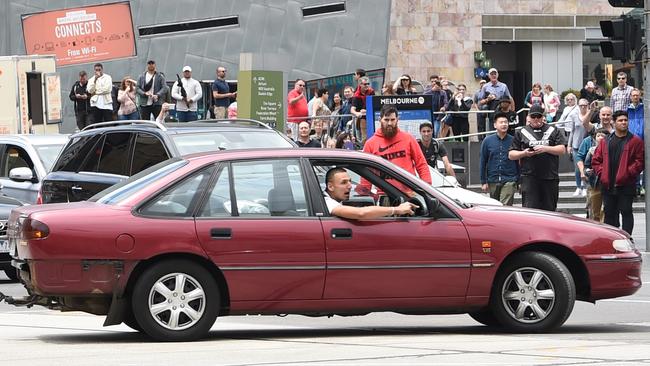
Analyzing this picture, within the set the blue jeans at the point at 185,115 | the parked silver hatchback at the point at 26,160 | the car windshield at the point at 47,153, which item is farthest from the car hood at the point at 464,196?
the blue jeans at the point at 185,115

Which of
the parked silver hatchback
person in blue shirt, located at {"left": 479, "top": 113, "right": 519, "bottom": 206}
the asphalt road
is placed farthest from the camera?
the parked silver hatchback

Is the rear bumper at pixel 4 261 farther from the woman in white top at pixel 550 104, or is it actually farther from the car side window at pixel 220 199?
the woman in white top at pixel 550 104

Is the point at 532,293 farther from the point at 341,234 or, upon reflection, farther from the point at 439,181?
the point at 439,181

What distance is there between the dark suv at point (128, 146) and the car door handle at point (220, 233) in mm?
3916

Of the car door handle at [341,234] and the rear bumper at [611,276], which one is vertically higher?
the car door handle at [341,234]

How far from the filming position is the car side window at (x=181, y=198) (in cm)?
1104

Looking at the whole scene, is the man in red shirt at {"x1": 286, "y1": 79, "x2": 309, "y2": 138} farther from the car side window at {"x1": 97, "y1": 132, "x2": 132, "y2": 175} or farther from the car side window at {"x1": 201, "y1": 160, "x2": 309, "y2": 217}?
the car side window at {"x1": 201, "y1": 160, "x2": 309, "y2": 217}

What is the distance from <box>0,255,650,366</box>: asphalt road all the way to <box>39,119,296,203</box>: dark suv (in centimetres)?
224

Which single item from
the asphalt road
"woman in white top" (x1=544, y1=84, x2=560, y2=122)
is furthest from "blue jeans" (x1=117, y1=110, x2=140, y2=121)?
the asphalt road

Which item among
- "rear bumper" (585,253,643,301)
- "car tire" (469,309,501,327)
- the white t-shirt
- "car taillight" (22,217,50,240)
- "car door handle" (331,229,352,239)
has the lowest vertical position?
"car tire" (469,309,501,327)

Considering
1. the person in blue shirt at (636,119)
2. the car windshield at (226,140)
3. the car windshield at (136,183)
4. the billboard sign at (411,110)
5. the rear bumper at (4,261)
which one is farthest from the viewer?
the billboard sign at (411,110)

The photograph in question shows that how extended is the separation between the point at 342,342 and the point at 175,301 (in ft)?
3.83

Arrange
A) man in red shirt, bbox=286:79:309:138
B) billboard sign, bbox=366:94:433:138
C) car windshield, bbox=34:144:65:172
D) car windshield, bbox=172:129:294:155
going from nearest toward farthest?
1. car windshield, bbox=172:129:294:155
2. car windshield, bbox=34:144:65:172
3. billboard sign, bbox=366:94:433:138
4. man in red shirt, bbox=286:79:309:138

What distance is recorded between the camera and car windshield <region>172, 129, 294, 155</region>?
1511 centimetres
